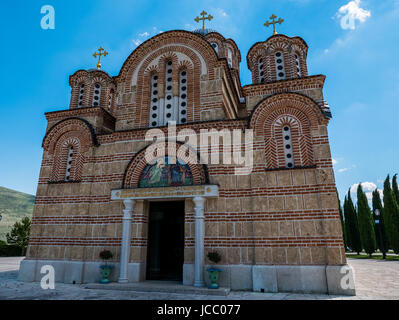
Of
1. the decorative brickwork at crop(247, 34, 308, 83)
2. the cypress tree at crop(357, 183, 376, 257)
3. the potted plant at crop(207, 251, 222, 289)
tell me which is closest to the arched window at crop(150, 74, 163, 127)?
the decorative brickwork at crop(247, 34, 308, 83)

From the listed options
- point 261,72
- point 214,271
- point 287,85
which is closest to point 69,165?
point 214,271

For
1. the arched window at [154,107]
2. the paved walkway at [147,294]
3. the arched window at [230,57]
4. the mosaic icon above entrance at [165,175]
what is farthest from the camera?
the arched window at [230,57]

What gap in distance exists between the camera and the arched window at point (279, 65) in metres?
9.83

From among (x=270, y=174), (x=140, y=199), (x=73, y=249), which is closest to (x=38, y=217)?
(x=73, y=249)

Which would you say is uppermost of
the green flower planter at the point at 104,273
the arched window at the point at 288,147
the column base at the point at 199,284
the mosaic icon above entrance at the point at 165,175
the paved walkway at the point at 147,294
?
the arched window at the point at 288,147

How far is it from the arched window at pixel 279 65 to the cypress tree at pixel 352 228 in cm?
2128

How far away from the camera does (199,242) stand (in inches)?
311

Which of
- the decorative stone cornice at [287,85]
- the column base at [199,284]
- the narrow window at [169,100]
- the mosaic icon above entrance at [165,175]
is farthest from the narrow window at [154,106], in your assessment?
the column base at [199,284]

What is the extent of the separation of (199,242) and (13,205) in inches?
3638

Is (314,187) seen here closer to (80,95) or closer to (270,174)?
(270,174)

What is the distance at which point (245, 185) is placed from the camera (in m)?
8.23

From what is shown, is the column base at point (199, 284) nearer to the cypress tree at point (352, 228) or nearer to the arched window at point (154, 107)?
the arched window at point (154, 107)

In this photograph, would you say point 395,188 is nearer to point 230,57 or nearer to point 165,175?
point 230,57

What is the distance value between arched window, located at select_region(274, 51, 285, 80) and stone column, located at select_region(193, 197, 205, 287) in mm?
5336
